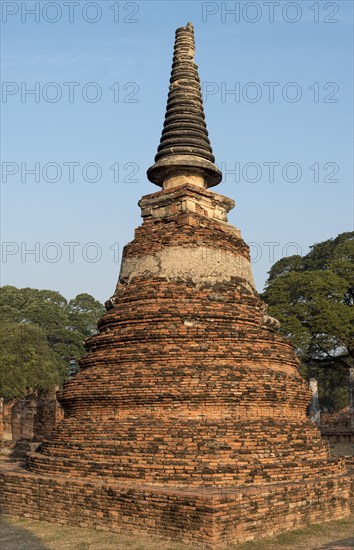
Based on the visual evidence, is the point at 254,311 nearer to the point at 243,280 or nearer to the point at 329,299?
the point at 243,280

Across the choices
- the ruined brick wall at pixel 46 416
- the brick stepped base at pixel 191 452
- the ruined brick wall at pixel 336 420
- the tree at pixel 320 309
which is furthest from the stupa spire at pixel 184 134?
the ruined brick wall at pixel 336 420

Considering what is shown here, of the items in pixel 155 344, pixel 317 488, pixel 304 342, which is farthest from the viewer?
pixel 304 342

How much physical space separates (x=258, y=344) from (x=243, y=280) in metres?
1.67

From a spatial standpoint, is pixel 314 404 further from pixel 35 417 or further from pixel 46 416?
pixel 35 417

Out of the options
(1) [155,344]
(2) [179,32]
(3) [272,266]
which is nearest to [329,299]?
(3) [272,266]

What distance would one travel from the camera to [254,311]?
11.6 metres

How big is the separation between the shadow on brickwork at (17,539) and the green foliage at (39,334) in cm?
2381

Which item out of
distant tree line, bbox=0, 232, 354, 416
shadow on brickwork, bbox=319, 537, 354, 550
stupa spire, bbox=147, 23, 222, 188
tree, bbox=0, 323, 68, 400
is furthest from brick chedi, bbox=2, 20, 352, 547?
tree, bbox=0, 323, 68, 400

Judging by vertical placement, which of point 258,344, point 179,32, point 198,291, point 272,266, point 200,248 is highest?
point 179,32

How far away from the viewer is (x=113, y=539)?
316 inches

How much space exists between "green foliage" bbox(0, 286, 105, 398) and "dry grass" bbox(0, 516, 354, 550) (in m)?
23.9

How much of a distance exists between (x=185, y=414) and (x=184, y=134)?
6714 millimetres

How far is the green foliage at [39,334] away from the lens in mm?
32250

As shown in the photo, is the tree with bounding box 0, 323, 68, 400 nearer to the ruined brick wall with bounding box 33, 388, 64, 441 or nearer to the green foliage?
the green foliage
